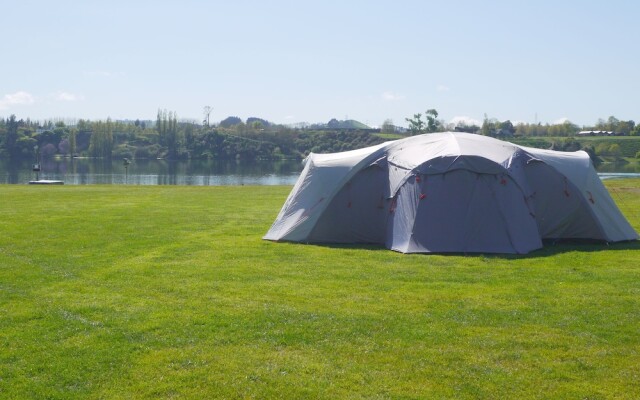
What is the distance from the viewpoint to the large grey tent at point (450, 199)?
54.6 feet

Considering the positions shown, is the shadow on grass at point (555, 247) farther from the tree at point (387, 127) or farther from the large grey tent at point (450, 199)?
the tree at point (387, 127)

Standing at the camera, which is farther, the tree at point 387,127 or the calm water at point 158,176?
the tree at point 387,127

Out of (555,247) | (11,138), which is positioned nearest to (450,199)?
(555,247)

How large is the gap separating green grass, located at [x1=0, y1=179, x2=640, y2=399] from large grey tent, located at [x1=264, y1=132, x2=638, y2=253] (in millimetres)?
737

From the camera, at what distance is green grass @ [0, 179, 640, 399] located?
781 cm

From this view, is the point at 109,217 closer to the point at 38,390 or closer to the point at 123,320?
the point at 123,320

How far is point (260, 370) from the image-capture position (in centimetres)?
816

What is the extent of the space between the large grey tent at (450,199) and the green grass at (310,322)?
737 millimetres

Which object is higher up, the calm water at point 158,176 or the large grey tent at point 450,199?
the large grey tent at point 450,199

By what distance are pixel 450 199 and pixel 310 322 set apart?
298 inches

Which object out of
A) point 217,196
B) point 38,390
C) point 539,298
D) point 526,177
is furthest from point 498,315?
point 217,196

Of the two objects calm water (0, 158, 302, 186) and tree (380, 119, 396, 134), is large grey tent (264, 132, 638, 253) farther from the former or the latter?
tree (380, 119, 396, 134)

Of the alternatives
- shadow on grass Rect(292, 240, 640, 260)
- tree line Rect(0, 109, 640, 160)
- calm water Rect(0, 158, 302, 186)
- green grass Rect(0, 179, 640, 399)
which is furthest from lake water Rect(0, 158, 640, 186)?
green grass Rect(0, 179, 640, 399)

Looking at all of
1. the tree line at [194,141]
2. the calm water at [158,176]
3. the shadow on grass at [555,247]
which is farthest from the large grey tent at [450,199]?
the tree line at [194,141]
